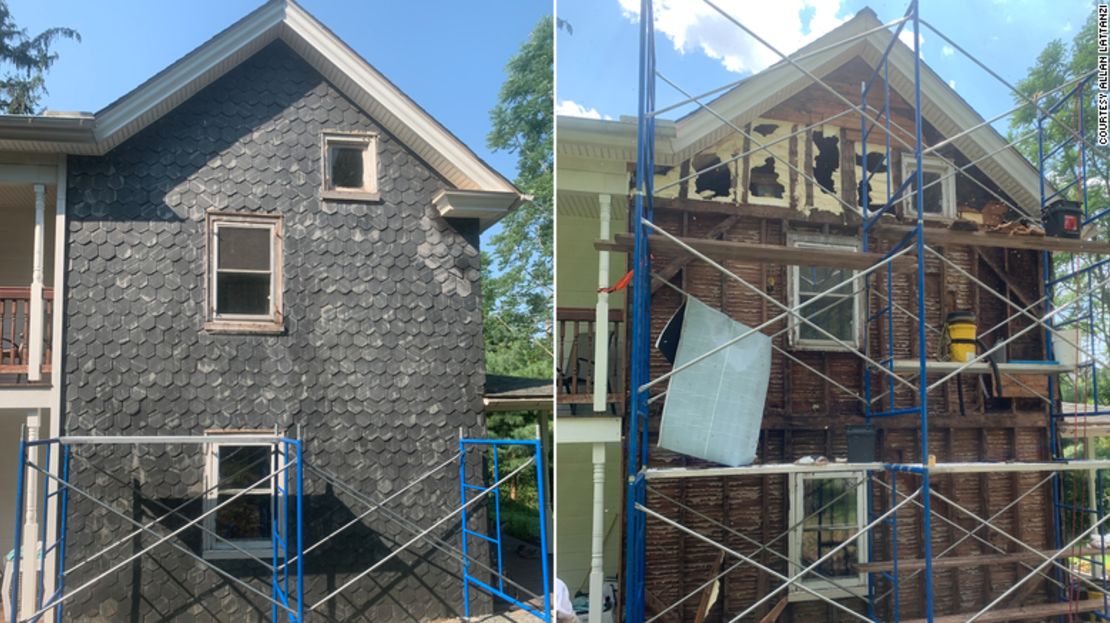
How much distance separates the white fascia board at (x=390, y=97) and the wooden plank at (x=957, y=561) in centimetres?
379

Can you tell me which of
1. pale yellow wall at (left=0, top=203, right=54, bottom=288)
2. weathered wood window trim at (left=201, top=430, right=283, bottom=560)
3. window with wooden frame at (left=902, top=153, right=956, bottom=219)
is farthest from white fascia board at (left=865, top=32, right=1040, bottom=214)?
pale yellow wall at (left=0, top=203, right=54, bottom=288)

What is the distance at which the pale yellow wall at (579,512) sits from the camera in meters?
5.64

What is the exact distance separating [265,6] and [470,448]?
389 cm

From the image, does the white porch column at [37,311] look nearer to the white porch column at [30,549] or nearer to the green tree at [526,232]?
the white porch column at [30,549]

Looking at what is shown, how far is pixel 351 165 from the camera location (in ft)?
21.8

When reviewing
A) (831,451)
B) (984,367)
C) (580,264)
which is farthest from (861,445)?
(580,264)

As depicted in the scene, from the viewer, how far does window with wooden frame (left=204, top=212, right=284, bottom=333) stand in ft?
20.1

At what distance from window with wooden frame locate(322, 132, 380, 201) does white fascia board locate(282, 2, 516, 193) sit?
0.40m

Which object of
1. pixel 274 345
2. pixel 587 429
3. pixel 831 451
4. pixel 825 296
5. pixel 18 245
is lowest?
pixel 831 451

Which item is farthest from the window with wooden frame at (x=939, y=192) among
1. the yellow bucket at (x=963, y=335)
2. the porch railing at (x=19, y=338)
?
the porch railing at (x=19, y=338)

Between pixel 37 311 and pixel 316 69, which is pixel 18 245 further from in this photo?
pixel 316 69

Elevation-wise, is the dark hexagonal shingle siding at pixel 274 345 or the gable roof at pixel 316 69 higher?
the gable roof at pixel 316 69

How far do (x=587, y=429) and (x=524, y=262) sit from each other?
512cm

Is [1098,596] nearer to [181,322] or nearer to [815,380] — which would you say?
[815,380]
